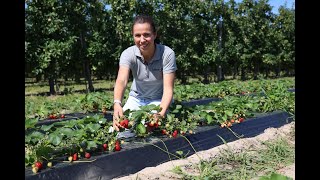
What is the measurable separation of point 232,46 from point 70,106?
20.1 meters

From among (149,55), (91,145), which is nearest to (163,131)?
(149,55)

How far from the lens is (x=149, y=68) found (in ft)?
13.3

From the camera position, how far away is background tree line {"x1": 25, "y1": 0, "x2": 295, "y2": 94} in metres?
14.1

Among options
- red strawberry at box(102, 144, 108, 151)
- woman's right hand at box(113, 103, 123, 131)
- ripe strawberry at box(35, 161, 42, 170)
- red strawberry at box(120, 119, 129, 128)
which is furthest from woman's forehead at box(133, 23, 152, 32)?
ripe strawberry at box(35, 161, 42, 170)

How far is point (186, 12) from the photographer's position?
2059cm

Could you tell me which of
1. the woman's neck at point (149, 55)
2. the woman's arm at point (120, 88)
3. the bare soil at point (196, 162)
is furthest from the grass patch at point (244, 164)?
the woman's neck at point (149, 55)

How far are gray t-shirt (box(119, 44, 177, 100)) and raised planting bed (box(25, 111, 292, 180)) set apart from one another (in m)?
0.73

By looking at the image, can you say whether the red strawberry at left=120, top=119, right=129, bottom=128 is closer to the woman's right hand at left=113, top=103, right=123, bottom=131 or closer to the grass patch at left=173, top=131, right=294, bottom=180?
the woman's right hand at left=113, top=103, right=123, bottom=131

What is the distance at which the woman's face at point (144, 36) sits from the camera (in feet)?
11.7

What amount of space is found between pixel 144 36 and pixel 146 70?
520 millimetres

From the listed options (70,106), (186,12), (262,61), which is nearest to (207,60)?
(186,12)

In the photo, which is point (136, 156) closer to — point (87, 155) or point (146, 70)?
point (87, 155)
